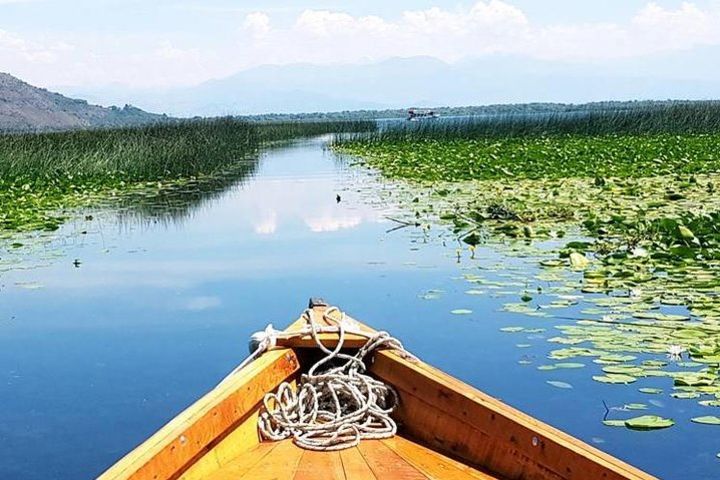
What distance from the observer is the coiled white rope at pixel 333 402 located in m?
2.88

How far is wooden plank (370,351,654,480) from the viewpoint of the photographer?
2222mm

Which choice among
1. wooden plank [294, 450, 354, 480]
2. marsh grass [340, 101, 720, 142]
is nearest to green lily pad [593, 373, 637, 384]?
wooden plank [294, 450, 354, 480]

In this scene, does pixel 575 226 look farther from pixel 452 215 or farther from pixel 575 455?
pixel 575 455

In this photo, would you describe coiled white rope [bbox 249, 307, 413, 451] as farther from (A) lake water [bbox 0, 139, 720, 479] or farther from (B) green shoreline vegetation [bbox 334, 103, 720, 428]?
(B) green shoreline vegetation [bbox 334, 103, 720, 428]

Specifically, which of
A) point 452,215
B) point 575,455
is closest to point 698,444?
point 575,455

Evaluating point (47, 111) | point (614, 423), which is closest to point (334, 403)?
point (614, 423)

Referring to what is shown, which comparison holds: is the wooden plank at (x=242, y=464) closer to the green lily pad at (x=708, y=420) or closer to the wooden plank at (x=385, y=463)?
the wooden plank at (x=385, y=463)

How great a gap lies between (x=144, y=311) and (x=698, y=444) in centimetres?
412

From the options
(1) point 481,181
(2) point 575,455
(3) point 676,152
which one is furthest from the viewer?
(3) point 676,152

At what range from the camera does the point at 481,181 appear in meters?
12.7

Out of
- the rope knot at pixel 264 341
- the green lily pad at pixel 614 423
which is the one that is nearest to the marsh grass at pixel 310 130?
the green lily pad at pixel 614 423

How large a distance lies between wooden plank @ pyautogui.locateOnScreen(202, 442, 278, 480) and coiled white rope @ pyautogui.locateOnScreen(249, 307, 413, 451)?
0.08 metres

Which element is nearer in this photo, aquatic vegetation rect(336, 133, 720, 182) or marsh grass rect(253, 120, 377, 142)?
aquatic vegetation rect(336, 133, 720, 182)

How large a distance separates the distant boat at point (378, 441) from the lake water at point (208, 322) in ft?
3.84
